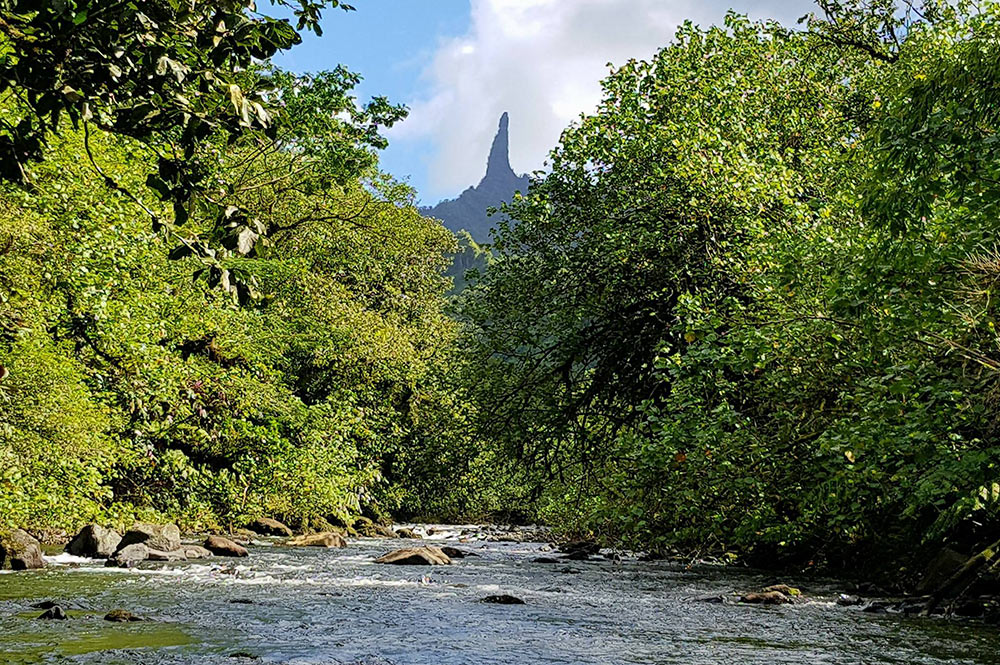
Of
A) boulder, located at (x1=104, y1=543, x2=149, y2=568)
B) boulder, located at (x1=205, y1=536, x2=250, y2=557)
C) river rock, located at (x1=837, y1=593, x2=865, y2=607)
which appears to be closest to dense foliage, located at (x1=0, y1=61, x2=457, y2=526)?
boulder, located at (x1=104, y1=543, x2=149, y2=568)

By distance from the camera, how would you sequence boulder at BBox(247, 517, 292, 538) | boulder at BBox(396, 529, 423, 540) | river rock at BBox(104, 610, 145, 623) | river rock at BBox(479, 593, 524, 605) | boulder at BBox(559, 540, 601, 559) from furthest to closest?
boulder at BBox(396, 529, 423, 540) → boulder at BBox(247, 517, 292, 538) → boulder at BBox(559, 540, 601, 559) → river rock at BBox(479, 593, 524, 605) → river rock at BBox(104, 610, 145, 623)

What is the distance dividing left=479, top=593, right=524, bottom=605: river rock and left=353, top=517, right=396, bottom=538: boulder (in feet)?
63.5

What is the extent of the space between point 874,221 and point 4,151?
613 cm

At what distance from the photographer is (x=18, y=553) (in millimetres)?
14141

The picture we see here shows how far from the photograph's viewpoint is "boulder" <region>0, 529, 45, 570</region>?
46.0ft

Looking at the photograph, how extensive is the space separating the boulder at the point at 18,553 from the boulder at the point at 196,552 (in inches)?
134

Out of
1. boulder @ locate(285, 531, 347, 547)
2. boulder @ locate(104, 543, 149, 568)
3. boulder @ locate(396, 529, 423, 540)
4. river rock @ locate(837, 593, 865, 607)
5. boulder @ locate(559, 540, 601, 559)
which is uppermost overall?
boulder @ locate(104, 543, 149, 568)

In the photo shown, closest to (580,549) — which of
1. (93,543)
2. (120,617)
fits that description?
(93,543)

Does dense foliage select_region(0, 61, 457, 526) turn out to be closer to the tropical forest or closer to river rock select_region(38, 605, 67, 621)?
the tropical forest

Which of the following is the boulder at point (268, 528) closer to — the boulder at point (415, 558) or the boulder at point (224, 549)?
the boulder at point (224, 549)

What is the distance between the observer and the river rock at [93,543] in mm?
16562

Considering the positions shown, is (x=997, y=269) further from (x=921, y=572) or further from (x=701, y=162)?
(x=701, y=162)

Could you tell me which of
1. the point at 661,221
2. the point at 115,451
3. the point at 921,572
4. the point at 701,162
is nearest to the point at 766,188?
the point at 701,162

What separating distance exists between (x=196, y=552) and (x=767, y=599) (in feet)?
37.1
